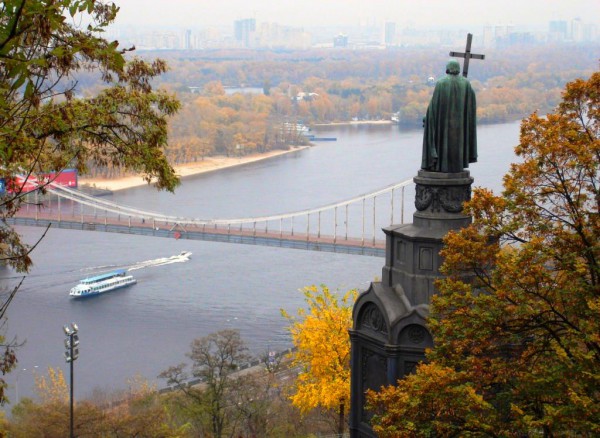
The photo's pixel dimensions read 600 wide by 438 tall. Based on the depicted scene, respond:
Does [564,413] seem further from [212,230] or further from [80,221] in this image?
[80,221]

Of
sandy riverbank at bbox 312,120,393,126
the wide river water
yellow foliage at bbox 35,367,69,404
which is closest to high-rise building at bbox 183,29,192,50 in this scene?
sandy riverbank at bbox 312,120,393,126

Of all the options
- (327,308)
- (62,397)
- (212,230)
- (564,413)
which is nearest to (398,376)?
(564,413)

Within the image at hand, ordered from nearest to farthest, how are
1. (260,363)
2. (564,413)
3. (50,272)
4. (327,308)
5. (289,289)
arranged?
(564,413) → (327,308) → (260,363) → (289,289) → (50,272)

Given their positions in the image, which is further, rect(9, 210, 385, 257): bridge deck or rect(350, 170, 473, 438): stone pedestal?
rect(9, 210, 385, 257): bridge deck

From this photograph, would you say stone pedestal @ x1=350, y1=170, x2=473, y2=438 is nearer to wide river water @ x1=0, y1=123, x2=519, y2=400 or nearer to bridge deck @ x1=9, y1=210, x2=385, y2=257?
wide river water @ x1=0, y1=123, x2=519, y2=400

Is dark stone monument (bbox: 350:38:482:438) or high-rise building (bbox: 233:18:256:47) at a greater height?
high-rise building (bbox: 233:18:256:47)

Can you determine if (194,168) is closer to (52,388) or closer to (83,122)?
(52,388)

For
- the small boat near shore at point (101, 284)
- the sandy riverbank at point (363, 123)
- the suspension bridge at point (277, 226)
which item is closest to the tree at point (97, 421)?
the small boat near shore at point (101, 284)
